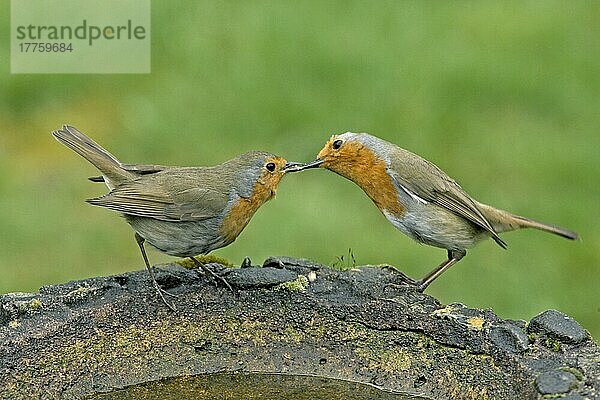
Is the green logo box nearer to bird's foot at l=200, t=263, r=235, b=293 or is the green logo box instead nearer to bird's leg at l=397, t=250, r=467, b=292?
bird's leg at l=397, t=250, r=467, b=292

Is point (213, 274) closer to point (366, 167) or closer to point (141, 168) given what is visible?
point (141, 168)

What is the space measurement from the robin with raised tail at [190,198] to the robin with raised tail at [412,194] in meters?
0.31

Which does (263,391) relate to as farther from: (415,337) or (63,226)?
(63,226)

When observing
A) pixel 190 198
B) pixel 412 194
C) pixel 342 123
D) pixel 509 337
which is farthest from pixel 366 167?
pixel 342 123

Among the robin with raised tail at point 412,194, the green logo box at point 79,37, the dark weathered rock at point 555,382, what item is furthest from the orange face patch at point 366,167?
the green logo box at point 79,37

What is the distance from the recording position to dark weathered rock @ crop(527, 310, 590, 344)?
399cm

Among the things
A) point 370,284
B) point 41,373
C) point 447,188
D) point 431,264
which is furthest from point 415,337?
point 431,264

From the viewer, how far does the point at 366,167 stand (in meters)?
5.14

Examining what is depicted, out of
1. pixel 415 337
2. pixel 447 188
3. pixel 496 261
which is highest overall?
pixel 447 188

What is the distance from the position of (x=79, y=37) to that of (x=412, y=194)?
199 inches

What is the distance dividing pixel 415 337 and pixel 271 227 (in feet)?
11.5

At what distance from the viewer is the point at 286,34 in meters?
9.27

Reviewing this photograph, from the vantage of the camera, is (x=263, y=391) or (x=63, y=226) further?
(x=63, y=226)

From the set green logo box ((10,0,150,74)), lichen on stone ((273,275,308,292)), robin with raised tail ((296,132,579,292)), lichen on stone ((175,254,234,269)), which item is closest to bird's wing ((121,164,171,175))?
lichen on stone ((175,254,234,269))
